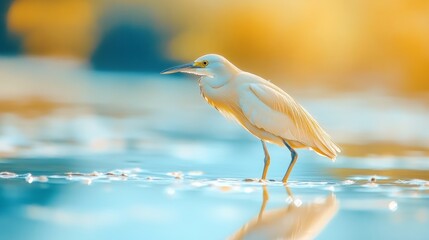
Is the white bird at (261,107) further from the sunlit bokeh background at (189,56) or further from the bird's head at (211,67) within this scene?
the sunlit bokeh background at (189,56)

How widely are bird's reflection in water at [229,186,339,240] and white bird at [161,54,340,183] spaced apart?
0.76 meters

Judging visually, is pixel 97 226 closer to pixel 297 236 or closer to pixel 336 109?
pixel 297 236

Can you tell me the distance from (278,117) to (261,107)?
0.10 metres

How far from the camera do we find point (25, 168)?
6195 mm

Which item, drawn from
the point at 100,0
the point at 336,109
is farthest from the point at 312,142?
the point at 100,0

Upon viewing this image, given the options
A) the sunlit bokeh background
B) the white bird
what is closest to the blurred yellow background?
the sunlit bokeh background

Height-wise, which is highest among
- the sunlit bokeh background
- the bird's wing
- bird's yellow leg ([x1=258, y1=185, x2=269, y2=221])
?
the sunlit bokeh background

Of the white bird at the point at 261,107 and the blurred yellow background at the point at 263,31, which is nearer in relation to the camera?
the white bird at the point at 261,107

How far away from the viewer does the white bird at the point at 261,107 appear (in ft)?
19.5

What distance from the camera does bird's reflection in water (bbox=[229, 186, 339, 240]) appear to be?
424cm

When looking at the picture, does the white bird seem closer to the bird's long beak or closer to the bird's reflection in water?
the bird's long beak

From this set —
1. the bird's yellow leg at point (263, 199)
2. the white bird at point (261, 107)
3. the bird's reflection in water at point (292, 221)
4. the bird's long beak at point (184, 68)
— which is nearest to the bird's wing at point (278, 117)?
the white bird at point (261, 107)

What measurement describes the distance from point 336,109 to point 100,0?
210 inches

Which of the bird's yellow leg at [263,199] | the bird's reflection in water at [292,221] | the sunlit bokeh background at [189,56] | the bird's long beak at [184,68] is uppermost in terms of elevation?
the sunlit bokeh background at [189,56]
